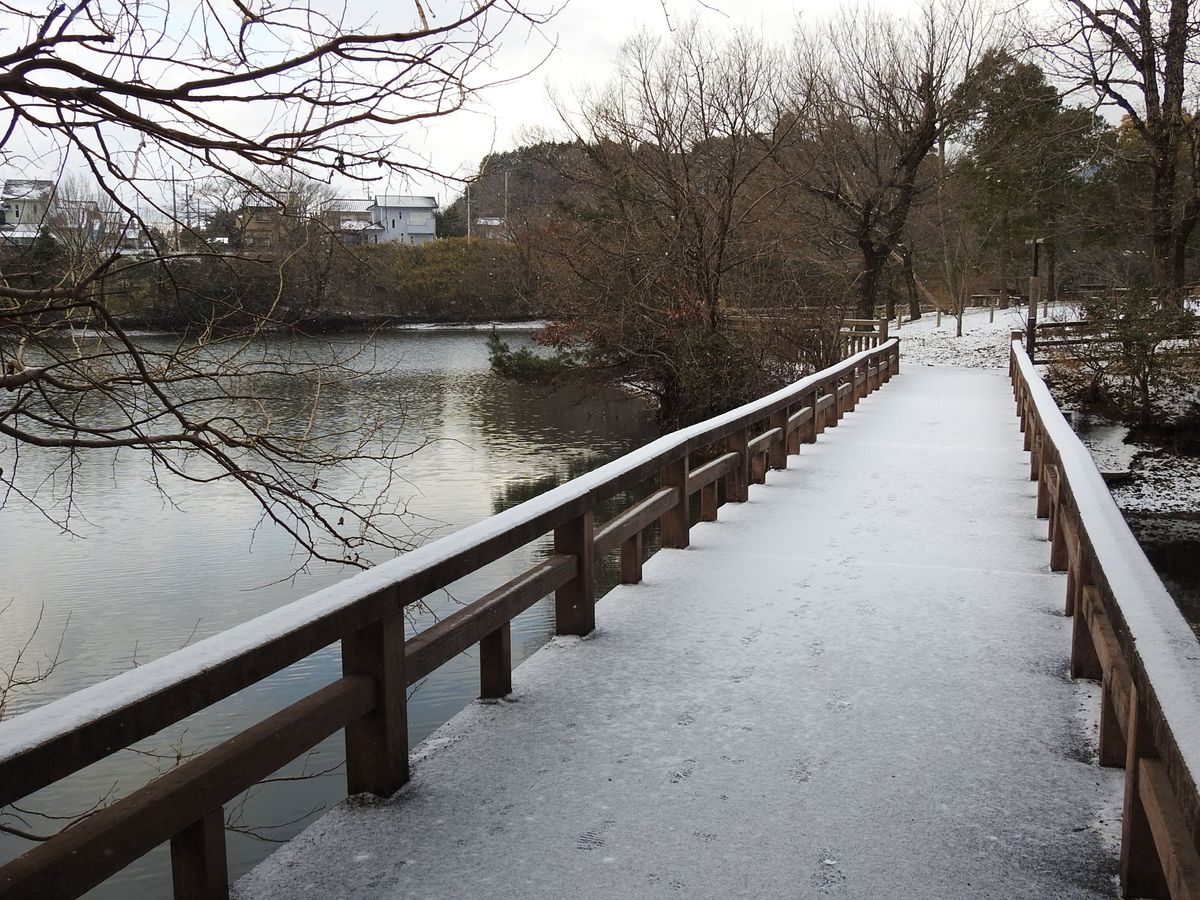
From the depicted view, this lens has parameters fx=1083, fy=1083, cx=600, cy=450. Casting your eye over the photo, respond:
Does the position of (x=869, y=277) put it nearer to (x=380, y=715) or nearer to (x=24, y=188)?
(x=24, y=188)

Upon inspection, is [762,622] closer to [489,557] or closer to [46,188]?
[489,557]

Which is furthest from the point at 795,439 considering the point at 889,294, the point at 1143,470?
the point at 889,294

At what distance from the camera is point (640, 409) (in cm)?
2827

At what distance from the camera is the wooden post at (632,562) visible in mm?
5945

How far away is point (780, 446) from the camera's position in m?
10.1

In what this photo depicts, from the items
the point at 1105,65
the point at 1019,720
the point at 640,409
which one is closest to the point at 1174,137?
the point at 1105,65

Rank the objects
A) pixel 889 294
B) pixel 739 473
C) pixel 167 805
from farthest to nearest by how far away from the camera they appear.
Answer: pixel 889 294 → pixel 739 473 → pixel 167 805

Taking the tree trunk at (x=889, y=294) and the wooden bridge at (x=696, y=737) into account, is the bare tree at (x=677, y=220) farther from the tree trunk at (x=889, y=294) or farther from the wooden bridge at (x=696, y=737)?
the tree trunk at (x=889, y=294)

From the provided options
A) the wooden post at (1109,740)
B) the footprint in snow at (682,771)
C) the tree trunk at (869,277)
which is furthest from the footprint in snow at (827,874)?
the tree trunk at (869,277)

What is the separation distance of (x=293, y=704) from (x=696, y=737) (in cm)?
150

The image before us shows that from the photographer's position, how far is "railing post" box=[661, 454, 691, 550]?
21.7 ft

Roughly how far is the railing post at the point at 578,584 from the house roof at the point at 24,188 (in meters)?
2.49

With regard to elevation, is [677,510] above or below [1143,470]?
above

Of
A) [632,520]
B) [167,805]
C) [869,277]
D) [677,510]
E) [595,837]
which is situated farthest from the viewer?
[869,277]
